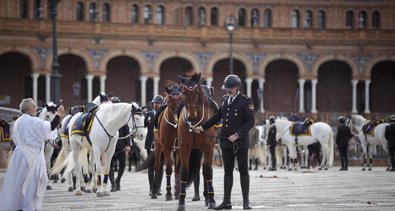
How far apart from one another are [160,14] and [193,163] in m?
47.8

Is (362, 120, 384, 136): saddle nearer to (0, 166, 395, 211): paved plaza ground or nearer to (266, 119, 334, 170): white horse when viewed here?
(266, 119, 334, 170): white horse

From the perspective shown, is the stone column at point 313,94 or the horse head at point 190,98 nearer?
the horse head at point 190,98

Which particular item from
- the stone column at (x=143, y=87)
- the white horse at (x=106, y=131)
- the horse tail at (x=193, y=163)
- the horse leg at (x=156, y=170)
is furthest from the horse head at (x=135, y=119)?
the stone column at (x=143, y=87)

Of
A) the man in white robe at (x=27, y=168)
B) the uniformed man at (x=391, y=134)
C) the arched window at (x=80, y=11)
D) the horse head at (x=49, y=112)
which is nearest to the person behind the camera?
the man in white robe at (x=27, y=168)

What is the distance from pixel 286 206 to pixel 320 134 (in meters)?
18.9

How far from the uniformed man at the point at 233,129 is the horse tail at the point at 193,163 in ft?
3.59

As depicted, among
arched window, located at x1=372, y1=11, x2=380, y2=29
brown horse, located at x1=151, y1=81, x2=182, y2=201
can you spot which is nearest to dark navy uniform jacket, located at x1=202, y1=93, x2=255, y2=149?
brown horse, located at x1=151, y1=81, x2=182, y2=201

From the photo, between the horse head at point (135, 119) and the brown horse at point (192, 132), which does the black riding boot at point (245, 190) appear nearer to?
the brown horse at point (192, 132)

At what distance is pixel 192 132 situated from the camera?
14.8 meters

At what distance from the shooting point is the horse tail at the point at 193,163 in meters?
15.7

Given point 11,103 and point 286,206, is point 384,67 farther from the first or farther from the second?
point 286,206

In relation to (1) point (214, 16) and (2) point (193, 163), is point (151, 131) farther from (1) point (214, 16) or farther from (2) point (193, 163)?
(1) point (214, 16)

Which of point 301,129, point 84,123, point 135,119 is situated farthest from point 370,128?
point 84,123

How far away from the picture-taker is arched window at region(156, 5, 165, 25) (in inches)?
2474
